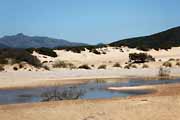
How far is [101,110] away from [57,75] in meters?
19.6

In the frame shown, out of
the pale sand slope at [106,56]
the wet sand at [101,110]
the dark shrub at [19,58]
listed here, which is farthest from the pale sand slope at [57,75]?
the pale sand slope at [106,56]

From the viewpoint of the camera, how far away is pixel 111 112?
15719 millimetres

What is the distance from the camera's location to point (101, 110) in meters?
16.2

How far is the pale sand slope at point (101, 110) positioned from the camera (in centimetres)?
1496

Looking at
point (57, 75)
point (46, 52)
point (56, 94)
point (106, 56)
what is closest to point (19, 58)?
point (57, 75)

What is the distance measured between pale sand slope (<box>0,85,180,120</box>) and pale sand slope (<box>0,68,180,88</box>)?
1117 cm

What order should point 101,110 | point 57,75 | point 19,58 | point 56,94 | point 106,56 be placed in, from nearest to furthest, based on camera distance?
point 101,110
point 56,94
point 57,75
point 19,58
point 106,56

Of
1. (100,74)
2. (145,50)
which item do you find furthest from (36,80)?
(145,50)

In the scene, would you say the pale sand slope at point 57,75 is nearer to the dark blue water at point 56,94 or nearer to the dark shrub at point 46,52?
the dark blue water at point 56,94

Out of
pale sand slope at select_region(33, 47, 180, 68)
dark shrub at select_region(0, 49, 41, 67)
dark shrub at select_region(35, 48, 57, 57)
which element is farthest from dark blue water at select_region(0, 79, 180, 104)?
dark shrub at select_region(35, 48, 57, 57)

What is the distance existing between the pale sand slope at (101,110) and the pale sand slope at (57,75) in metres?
11.2

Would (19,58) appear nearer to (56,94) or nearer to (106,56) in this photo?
(106,56)

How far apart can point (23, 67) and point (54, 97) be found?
1980 cm

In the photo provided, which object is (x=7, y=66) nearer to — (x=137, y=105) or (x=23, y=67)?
(x=23, y=67)
